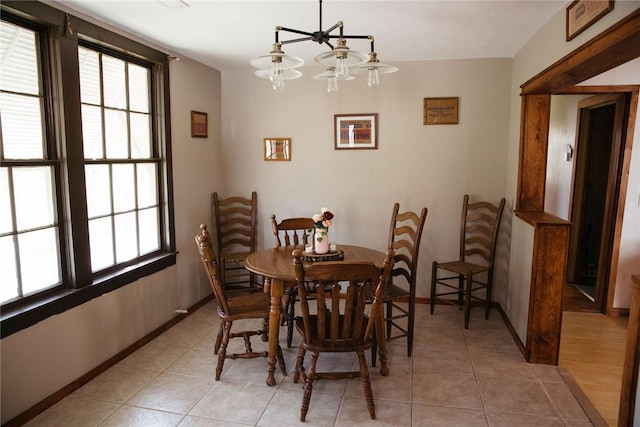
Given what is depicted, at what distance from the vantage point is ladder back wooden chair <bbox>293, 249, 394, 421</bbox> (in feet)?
7.09

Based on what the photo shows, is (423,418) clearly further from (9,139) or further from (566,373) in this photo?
(9,139)

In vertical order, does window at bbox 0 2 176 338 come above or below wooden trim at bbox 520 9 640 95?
below

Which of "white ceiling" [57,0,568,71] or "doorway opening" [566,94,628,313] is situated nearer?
"white ceiling" [57,0,568,71]

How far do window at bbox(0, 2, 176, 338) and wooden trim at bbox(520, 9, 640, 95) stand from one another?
2.82 m

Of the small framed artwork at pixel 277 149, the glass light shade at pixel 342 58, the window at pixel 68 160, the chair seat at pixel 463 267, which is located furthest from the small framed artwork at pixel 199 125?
Answer: the chair seat at pixel 463 267

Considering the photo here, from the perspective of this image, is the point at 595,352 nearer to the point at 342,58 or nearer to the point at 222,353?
the point at 222,353

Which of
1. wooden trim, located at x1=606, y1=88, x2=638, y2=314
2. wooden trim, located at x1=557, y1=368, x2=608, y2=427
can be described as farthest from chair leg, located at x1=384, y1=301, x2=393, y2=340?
wooden trim, located at x1=606, y1=88, x2=638, y2=314

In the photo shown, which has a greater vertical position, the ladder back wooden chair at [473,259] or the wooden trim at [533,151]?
the wooden trim at [533,151]

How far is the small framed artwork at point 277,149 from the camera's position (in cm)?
432

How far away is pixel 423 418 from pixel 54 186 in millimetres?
2508

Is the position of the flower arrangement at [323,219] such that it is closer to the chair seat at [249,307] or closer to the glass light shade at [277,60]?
the chair seat at [249,307]

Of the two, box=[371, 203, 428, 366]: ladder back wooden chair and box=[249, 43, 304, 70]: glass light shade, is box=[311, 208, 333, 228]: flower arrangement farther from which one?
box=[249, 43, 304, 70]: glass light shade

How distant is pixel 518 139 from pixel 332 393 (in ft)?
8.17

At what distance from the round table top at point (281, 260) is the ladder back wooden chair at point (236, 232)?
107 centimetres
